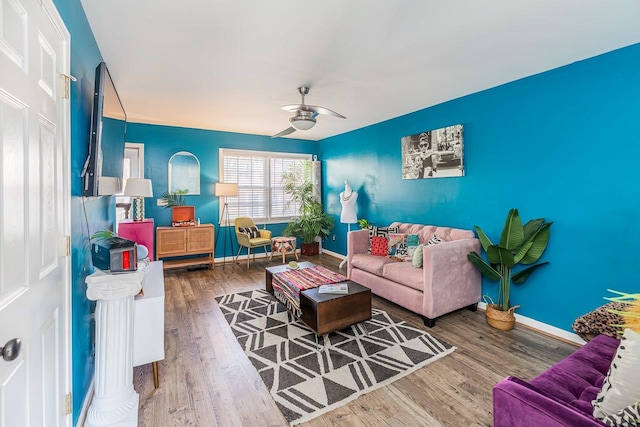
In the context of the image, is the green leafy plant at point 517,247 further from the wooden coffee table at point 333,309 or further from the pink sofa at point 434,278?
the wooden coffee table at point 333,309

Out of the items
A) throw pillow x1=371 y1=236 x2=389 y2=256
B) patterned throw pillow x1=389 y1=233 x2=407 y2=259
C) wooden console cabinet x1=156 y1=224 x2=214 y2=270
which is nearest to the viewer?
patterned throw pillow x1=389 y1=233 x2=407 y2=259

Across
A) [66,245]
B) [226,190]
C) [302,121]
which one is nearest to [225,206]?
[226,190]

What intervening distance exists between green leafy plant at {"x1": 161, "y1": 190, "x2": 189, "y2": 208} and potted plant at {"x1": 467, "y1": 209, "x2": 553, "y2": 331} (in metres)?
4.85

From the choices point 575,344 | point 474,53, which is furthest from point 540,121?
point 575,344

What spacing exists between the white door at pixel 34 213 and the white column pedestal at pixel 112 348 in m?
0.19

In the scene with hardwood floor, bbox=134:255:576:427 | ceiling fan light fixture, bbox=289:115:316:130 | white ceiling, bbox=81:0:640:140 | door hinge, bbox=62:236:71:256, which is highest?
white ceiling, bbox=81:0:640:140

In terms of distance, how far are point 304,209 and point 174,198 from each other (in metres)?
2.55

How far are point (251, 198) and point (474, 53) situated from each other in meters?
4.59

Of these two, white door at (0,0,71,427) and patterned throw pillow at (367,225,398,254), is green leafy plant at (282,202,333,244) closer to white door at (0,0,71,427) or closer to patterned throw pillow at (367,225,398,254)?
patterned throw pillow at (367,225,398,254)

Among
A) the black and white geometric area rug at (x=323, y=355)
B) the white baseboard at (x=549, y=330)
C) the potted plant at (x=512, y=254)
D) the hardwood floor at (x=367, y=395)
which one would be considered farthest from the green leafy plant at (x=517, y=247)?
the black and white geometric area rug at (x=323, y=355)

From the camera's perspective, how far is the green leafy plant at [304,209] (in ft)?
19.4

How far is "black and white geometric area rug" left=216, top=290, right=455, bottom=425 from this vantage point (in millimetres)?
1968

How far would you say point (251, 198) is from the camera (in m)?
5.95

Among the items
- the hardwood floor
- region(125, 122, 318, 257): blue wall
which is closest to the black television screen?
the hardwood floor
